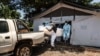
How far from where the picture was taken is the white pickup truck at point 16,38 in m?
9.34

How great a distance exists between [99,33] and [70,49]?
257 centimetres

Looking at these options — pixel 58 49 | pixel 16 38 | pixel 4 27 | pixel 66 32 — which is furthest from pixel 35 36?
pixel 66 32

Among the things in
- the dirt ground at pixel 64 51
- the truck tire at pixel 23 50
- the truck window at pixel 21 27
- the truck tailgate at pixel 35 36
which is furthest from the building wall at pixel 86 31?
the truck window at pixel 21 27

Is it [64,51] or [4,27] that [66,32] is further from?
[4,27]

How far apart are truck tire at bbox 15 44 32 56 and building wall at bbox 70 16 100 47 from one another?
4854 mm

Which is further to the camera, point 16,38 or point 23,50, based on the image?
point 23,50

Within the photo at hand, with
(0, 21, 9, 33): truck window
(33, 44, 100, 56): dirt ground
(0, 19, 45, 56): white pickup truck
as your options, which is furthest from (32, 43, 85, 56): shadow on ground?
(0, 21, 9, 33): truck window

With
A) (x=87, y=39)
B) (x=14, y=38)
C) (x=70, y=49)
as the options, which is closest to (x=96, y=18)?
(x=87, y=39)

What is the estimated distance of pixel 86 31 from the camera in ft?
46.5

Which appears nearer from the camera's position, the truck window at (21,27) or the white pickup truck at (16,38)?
the white pickup truck at (16,38)

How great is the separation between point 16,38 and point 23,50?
0.88 metres

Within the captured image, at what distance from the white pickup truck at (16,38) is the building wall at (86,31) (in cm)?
423

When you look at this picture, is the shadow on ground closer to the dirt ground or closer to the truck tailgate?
the dirt ground

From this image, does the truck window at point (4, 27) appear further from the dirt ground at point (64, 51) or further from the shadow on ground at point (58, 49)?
the shadow on ground at point (58, 49)
